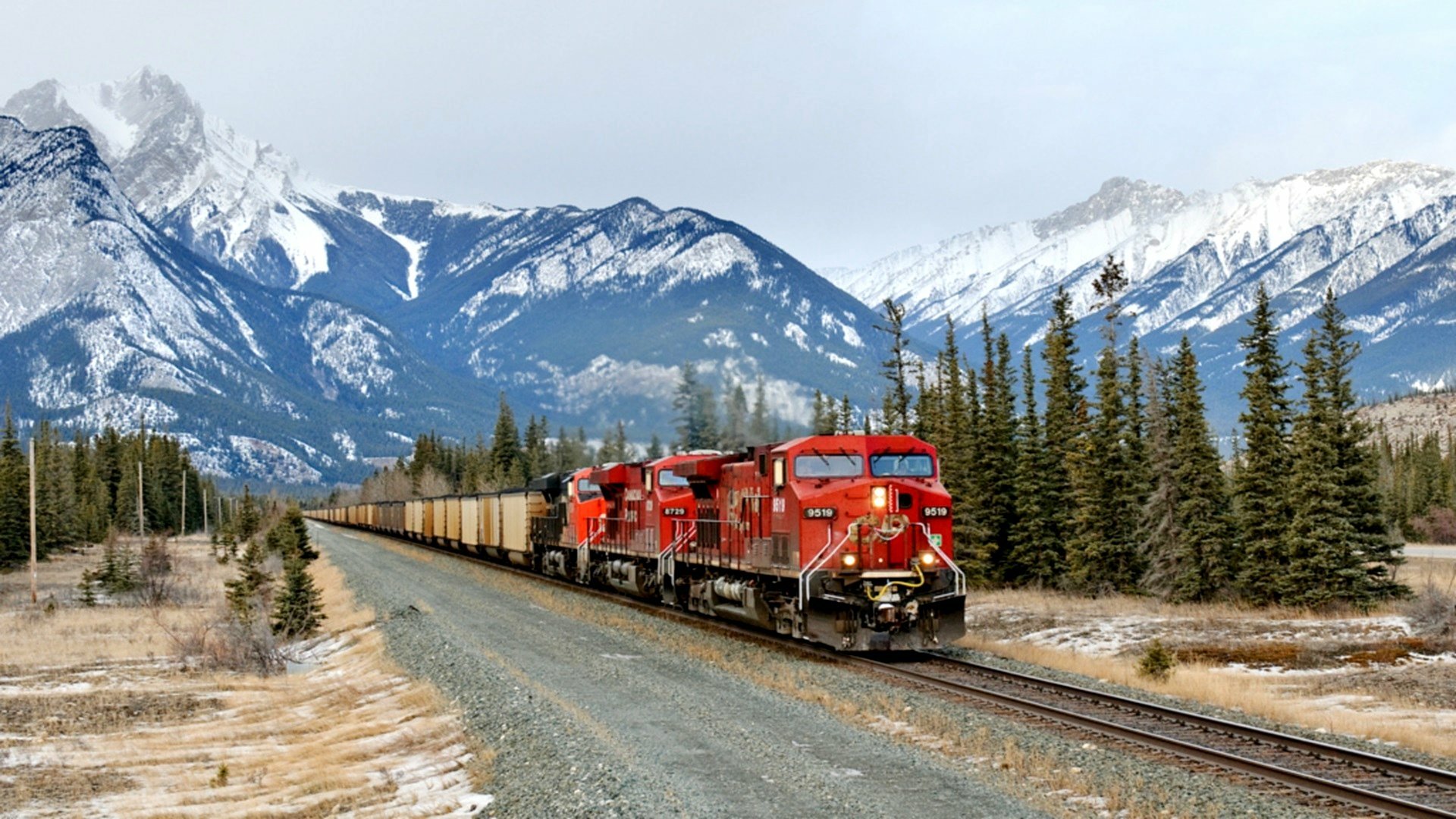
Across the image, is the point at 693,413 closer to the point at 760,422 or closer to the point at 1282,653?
the point at 760,422

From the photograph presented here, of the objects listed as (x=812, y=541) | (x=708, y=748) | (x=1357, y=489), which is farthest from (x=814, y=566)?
(x=1357, y=489)

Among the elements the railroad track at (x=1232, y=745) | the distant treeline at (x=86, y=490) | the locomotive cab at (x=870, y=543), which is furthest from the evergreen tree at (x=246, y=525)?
the railroad track at (x=1232, y=745)

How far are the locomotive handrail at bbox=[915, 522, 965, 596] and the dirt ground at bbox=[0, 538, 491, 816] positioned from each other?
373 inches

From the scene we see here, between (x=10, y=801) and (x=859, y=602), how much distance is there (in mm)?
13972

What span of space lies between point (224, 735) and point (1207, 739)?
1732cm

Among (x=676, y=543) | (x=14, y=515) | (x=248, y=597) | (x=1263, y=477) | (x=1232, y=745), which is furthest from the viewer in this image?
(x=14, y=515)

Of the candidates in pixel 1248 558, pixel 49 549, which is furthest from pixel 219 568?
pixel 1248 558

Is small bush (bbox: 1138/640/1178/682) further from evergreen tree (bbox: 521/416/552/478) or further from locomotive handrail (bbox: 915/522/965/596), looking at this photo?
evergreen tree (bbox: 521/416/552/478)

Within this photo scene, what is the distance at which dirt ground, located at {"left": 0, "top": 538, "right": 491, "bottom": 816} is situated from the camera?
1711cm

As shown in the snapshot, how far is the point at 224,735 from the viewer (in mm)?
23188

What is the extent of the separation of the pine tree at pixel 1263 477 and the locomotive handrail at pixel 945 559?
21.4 m

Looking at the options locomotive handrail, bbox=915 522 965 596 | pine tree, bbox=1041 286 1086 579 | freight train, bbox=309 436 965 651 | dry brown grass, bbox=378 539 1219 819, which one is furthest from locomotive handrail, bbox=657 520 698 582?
pine tree, bbox=1041 286 1086 579

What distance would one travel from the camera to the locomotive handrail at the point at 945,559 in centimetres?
2320

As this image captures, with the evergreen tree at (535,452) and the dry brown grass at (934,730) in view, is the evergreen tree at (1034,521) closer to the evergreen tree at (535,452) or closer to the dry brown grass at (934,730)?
the dry brown grass at (934,730)
